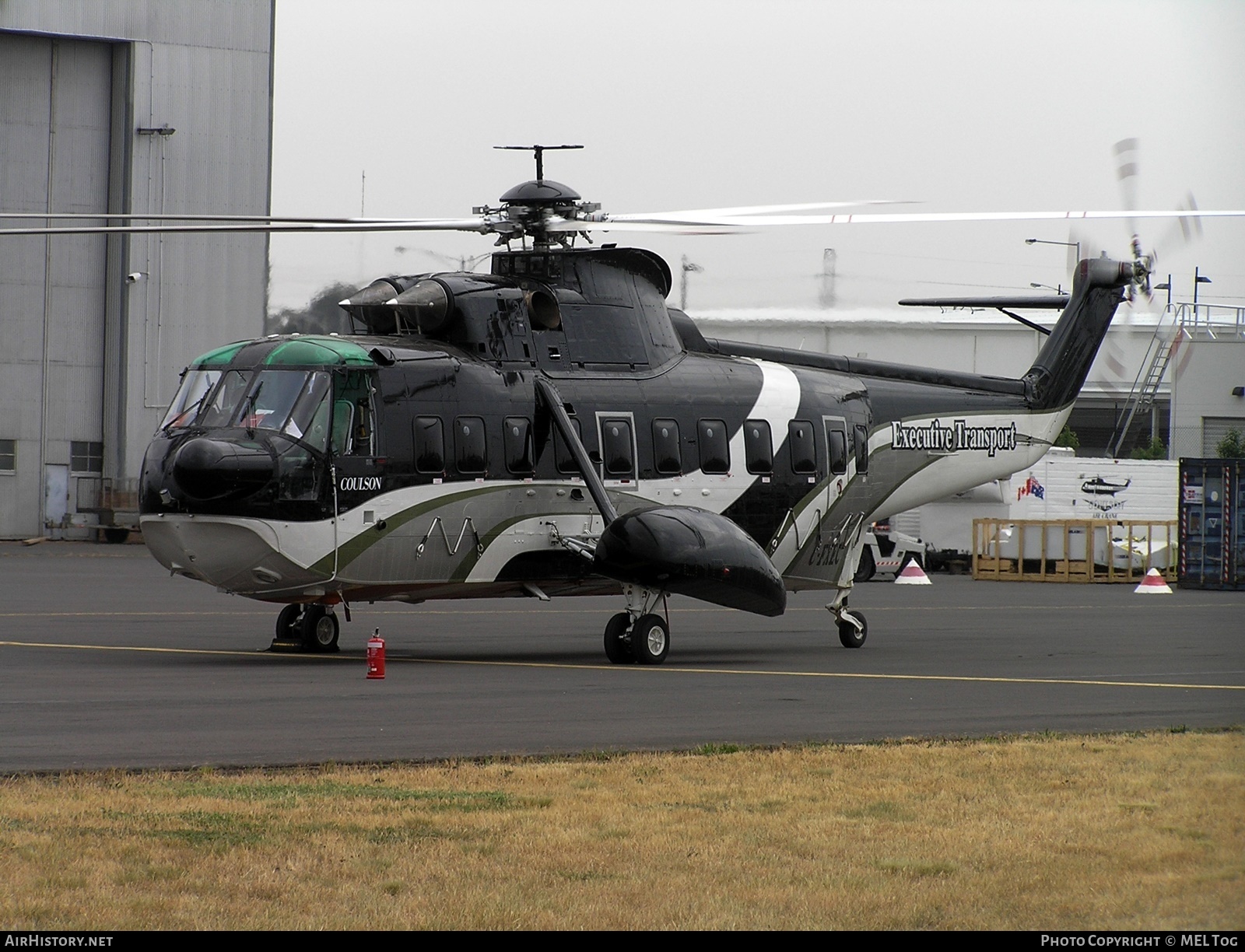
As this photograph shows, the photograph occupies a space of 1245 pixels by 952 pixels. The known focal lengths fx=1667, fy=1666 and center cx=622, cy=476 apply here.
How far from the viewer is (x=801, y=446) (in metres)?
20.7

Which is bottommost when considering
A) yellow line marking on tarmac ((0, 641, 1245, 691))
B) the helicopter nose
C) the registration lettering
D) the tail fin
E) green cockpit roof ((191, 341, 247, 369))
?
yellow line marking on tarmac ((0, 641, 1245, 691))

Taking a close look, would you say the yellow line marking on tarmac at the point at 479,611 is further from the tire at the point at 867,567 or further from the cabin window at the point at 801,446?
the tire at the point at 867,567

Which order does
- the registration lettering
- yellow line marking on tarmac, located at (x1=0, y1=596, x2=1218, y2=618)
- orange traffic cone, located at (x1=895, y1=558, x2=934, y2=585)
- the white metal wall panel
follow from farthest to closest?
the white metal wall panel < orange traffic cone, located at (x1=895, y1=558, x2=934, y2=585) < yellow line marking on tarmac, located at (x1=0, y1=596, x2=1218, y2=618) < the registration lettering

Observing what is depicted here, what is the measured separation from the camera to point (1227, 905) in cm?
550

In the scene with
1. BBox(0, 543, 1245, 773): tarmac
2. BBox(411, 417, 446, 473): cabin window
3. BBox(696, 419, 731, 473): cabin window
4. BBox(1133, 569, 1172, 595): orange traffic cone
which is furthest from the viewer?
BBox(1133, 569, 1172, 595): orange traffic cone

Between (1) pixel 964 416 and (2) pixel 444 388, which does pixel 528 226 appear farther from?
(1) pixel 964 416

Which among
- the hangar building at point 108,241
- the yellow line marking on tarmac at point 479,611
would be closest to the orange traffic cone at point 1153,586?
the yellow line marking on tarmac at point 479,611

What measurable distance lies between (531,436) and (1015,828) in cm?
1078

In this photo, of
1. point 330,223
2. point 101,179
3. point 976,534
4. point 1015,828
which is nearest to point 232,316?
point 101,179

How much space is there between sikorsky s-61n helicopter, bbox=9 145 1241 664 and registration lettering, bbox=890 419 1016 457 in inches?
1.3

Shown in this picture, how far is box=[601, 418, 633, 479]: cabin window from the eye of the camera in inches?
751

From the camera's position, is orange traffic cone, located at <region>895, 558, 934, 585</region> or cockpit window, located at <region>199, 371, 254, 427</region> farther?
orange traffic cone, located at <region>895, 558, 934, 585</region>

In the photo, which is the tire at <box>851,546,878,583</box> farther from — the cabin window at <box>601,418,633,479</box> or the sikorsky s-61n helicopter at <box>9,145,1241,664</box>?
the cabin window at <box>601,418,633,479</box>

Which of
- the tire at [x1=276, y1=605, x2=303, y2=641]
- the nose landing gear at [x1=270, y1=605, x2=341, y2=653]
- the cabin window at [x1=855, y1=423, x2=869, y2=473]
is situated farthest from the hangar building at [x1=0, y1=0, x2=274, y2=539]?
the cabin window at [x1=855, y1=423, x2=869, y2=473]
